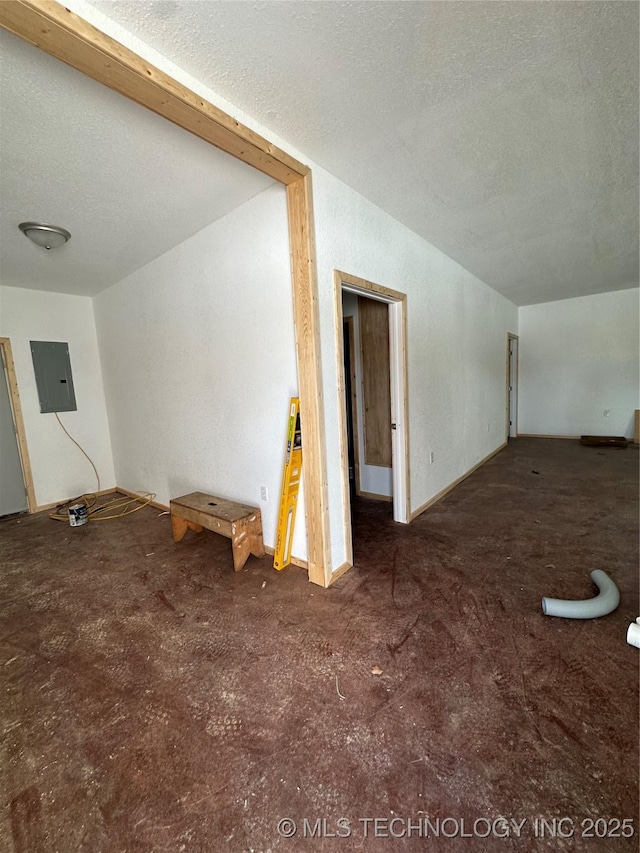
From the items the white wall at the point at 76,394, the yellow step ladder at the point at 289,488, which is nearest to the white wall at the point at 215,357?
the yellow step ladder at the point at 289,488

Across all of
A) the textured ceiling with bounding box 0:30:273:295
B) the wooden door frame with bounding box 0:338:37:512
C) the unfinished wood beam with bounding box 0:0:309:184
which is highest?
the textured ceiling with bounding box 0:30:273:295

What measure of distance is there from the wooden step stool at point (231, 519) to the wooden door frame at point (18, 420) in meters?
2.47

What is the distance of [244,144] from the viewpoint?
1.79 meters

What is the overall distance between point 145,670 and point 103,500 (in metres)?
3.48

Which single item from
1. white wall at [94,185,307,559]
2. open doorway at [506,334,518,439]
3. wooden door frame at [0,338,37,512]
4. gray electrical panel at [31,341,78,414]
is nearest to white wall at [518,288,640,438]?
open doorway at [506,334,518,439]

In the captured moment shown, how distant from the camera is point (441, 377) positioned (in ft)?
12.9

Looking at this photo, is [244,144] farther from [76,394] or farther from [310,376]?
[76,394]

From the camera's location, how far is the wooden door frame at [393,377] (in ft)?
8.13

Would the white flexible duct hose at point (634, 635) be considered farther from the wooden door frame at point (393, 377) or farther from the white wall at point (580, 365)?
the white wall at point (580, 365)

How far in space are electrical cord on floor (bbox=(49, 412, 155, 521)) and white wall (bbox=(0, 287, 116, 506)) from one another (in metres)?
0.06

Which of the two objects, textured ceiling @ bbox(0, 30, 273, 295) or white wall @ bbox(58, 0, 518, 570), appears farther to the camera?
white wall @ bbox(58, 0, 518, 570)

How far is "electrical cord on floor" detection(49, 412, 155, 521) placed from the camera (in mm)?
4070

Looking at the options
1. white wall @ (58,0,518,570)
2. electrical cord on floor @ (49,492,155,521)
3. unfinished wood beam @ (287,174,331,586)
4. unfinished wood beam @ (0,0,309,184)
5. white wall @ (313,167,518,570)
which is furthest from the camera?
electrical cord on floor @ (49,492,155,521)

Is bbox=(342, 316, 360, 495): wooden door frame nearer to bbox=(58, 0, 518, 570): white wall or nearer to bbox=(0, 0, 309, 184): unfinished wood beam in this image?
bbox=(58, 0, 518, 570): white wall
